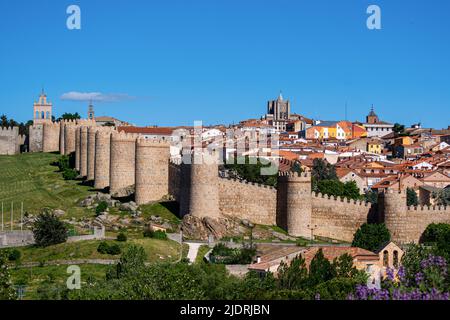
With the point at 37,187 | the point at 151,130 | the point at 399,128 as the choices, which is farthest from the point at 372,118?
the point at 37,187

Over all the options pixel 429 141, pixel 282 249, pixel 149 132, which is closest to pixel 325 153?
pixel 149 132

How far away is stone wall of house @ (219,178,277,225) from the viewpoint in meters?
49.6

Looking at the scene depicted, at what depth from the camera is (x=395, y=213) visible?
159 feet

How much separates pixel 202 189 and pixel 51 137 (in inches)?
1347

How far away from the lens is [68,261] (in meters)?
41.0

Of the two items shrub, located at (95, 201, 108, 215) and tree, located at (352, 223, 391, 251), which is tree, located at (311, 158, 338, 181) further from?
tree, located at (352, 223, 391, 251)

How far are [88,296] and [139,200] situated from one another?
21.4 metres

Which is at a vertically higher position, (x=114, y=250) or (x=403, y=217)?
Result: (x=403, y=217)

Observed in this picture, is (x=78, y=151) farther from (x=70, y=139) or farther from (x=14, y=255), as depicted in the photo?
(x=14, y=255)

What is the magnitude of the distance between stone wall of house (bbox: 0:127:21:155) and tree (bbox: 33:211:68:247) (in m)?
42.4

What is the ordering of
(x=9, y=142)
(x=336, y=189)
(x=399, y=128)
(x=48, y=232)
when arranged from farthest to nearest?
(x=399, y=128)
(x=9, y=142)
(x=336, y=189)
(x=48, y=232)

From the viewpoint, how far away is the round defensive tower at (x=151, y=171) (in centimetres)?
5190

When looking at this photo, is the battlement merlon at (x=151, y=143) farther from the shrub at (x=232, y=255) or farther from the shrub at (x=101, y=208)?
the shrub at (x=232, y=255)

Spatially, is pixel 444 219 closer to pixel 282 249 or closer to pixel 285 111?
pixel 282 249
